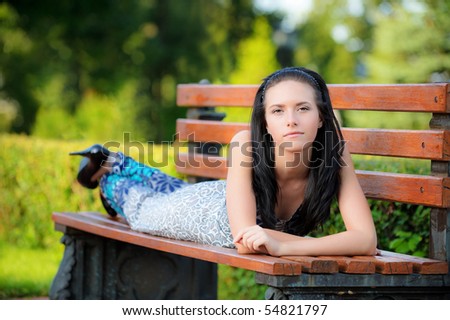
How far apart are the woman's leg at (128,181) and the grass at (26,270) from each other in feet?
5.08

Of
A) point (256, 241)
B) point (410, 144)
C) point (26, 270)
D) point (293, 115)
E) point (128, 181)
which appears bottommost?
point (26, 270)

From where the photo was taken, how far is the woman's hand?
11.3 ft

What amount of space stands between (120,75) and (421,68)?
9450 mm

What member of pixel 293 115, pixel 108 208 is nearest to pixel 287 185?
pixel 293 115

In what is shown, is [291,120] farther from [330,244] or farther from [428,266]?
[428,266]

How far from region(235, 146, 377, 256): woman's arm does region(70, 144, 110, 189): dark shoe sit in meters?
1.71

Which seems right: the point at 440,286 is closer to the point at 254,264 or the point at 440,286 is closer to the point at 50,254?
the point at 254,264

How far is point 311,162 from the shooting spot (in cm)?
395

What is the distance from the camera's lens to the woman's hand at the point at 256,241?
346cm

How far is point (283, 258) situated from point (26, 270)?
4174 mm

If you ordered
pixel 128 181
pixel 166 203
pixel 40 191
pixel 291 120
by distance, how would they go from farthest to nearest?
1. pixel 40 191
2. pixel 128 181
3. pixel 166 203
4. pixel 291 120

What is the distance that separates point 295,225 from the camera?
4.03m

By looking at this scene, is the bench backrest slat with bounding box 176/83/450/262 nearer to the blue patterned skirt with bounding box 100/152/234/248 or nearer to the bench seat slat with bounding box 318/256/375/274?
the blue patterned skirt with bounding box 100/152/234/248

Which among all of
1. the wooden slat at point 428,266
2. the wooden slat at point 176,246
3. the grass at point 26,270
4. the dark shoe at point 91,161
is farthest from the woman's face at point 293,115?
the grass at point 26,270
